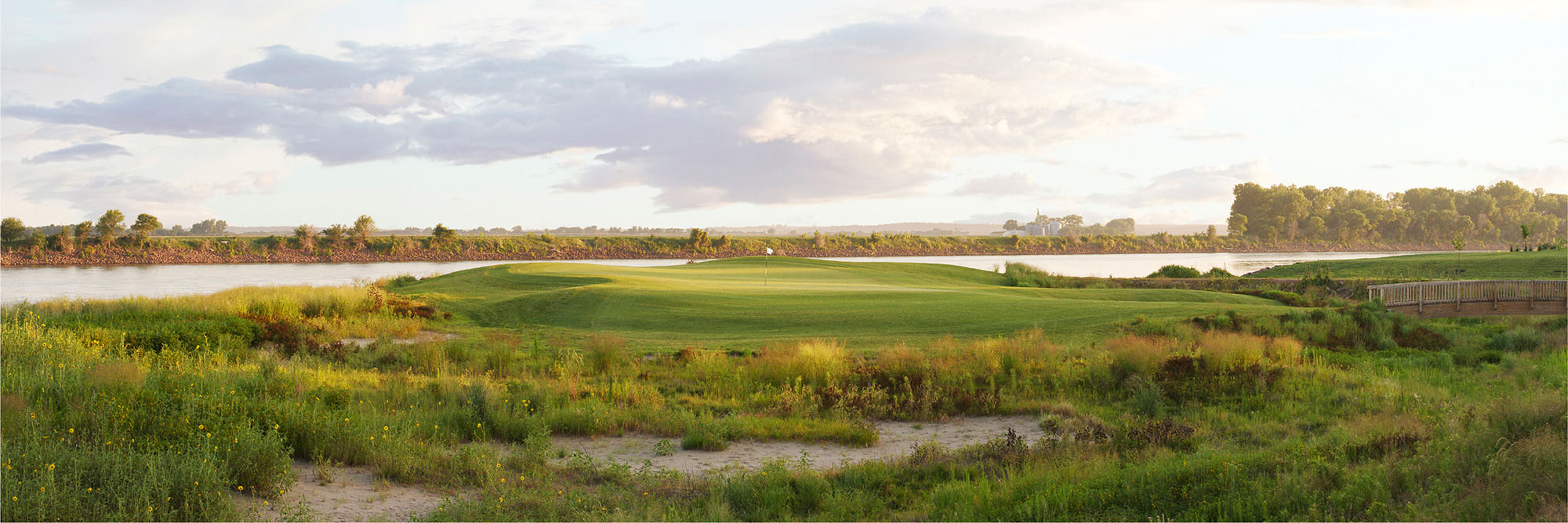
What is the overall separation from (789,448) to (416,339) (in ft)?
43.9

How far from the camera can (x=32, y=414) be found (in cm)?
803

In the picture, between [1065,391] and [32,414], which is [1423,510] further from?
[32,414]

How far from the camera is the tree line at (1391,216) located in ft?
472

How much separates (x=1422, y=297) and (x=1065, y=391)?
2322 centimetres

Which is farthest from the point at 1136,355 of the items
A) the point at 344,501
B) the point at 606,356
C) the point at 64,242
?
the point at 64,242

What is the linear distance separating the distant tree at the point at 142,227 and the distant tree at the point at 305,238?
11.9 meters

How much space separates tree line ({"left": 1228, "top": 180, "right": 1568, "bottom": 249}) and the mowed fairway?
141 meters

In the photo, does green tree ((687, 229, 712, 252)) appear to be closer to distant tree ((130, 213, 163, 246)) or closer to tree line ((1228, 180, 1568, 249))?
distant tree ((130, 213, 163, 246))

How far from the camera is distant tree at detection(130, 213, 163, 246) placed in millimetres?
78250

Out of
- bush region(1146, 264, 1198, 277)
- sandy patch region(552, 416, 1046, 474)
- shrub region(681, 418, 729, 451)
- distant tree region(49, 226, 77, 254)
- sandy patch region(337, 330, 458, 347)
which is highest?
distant tree region(49, 226, 77, 254)

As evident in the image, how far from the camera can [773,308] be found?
25.1 m

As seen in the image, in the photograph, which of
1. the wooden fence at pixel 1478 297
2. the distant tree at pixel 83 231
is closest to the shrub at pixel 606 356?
the wooden fence at pixel 1478 297

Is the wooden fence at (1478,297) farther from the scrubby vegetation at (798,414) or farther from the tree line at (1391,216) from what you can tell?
the tree line at (1391,216)

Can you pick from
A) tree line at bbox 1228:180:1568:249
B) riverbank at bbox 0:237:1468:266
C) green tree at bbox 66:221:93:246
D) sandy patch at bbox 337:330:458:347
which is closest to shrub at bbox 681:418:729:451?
sandy patch at bbox 337:330:458:347
